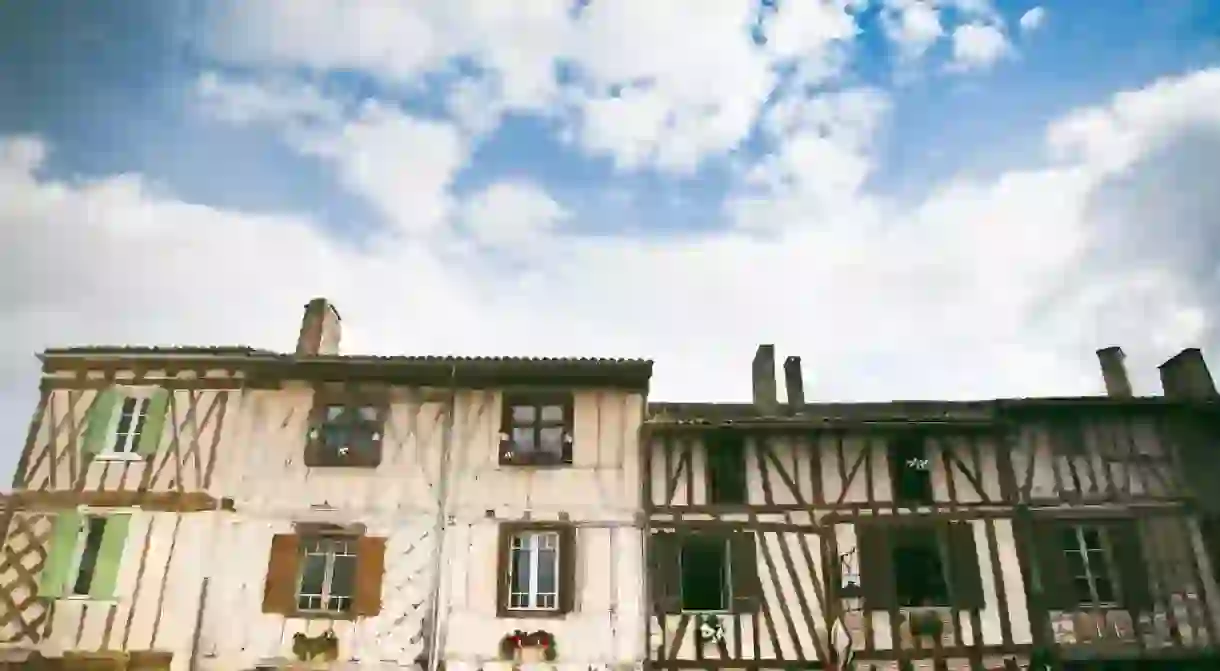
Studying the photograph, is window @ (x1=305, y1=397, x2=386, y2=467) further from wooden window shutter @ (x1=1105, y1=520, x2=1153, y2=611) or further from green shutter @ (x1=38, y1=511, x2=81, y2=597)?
wooden window shutter @ (x1=1105, y1=520, x2=1153, y2=611)

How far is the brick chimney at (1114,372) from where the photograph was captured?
19453 mm

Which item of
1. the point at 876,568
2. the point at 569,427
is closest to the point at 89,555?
the point at 569,427

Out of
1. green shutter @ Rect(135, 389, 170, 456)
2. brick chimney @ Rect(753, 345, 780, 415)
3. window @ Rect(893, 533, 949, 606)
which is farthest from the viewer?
brick chimney @ Rect(753, 345, 780, 415)

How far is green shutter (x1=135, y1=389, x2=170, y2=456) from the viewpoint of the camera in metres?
17.9

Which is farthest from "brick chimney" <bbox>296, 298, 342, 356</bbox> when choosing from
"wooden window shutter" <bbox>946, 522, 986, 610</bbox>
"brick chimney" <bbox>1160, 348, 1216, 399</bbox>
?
"brick chimney" <bbox>1160, 348, 1216, 399</bbox>

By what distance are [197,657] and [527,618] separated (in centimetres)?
595

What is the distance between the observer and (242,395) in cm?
1855

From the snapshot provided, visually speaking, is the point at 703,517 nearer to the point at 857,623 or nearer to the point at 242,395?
the point at 857,623

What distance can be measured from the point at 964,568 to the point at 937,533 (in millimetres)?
808

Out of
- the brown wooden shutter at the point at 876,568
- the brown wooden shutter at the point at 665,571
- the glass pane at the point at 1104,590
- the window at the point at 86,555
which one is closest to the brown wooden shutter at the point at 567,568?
the brown wooden shutter at the point at 665,571

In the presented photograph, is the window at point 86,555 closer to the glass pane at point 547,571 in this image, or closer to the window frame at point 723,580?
the glass pane at point 547,571

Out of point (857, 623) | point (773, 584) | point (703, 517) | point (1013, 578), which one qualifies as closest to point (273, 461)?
point (703, 517)

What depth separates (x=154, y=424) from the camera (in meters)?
18.1

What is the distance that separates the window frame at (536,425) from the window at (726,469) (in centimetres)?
287
